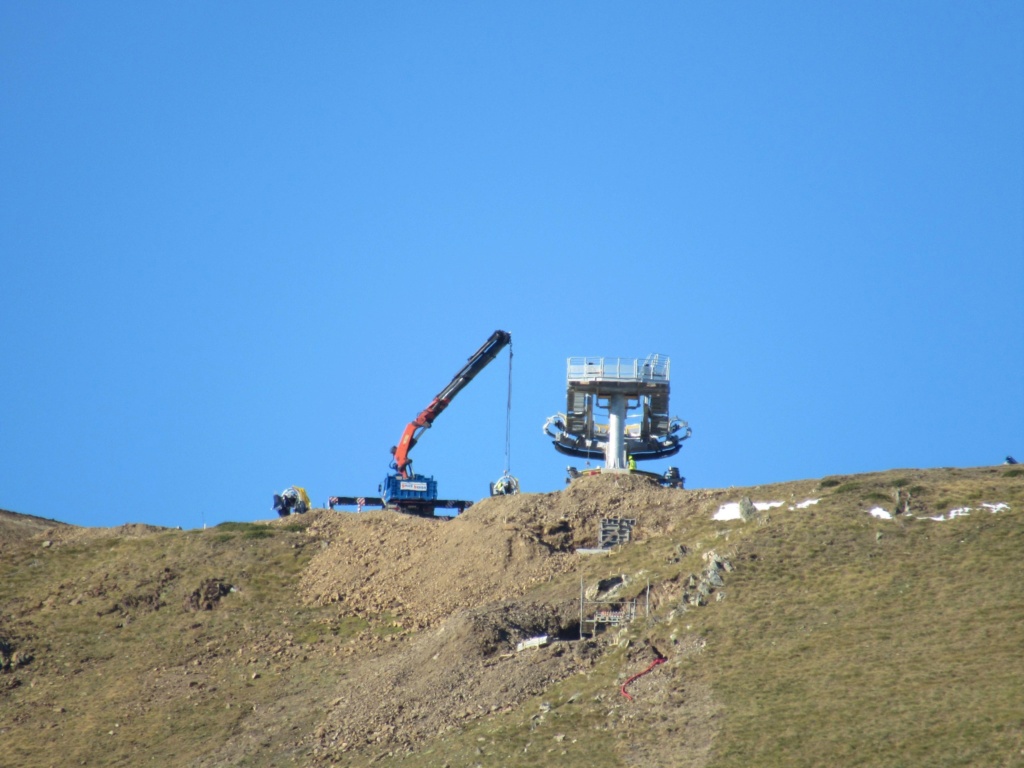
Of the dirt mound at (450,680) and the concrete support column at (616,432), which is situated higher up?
the concrete support column at (616,432)

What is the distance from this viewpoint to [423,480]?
80.2 meters

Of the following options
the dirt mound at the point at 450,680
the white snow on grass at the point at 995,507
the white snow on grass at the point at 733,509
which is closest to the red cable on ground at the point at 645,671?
the dirt mound at the point at 450,680

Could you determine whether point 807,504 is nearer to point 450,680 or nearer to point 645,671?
point 645,671

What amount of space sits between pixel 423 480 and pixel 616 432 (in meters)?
10.7

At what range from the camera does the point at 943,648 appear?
153 ft

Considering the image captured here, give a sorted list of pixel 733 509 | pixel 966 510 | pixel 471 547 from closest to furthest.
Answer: pixel 966 510
pixel 471 547
pixel 733 509

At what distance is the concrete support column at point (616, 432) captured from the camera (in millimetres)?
76438

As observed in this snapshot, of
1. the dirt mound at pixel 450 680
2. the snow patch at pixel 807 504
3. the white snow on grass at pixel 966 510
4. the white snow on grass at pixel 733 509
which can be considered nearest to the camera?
the dirt mound at pixel 450 680

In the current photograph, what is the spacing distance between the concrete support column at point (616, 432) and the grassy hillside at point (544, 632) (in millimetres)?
5360

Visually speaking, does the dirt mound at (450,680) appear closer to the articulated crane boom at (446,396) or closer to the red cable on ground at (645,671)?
the red cable on ground at (645,671)

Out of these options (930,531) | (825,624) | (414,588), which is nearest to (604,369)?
(414,588)

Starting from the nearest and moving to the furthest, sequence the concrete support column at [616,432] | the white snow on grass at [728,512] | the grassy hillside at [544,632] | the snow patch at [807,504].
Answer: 1. the grassy hillside at [544,632]
2. the snow patch at [807,504]
3. the white snow on grass at [728,512]
4. the concrete support column at [616,432]

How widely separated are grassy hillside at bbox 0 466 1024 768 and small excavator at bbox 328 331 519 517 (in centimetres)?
615

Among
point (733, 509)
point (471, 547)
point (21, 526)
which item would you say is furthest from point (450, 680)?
point (21, 526)
